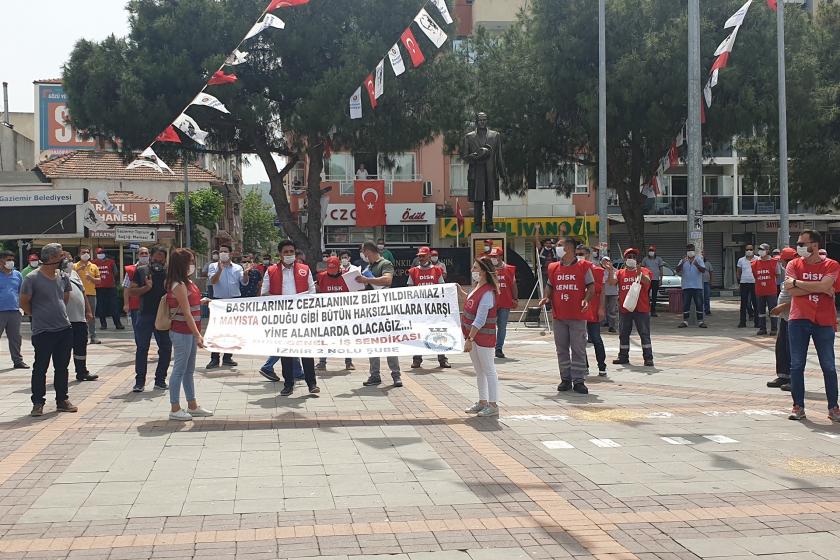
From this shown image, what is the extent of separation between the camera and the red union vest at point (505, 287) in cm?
1344

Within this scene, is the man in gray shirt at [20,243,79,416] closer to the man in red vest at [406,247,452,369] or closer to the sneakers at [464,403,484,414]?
the sneakers at [464,403,484,414]

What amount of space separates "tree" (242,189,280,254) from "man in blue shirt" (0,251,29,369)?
6879 cm

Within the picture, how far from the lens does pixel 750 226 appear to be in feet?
157

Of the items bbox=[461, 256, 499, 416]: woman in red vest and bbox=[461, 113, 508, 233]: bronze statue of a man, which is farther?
bbox=[461, 113, 508, 233]: bronze statue of a man

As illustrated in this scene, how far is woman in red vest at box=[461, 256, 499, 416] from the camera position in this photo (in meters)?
9.15

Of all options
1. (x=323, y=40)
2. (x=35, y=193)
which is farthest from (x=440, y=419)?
(x=35, y=193)

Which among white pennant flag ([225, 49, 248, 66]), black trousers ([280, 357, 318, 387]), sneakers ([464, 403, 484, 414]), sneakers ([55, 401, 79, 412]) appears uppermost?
white pennant flag ([225, 49, 248, 66])

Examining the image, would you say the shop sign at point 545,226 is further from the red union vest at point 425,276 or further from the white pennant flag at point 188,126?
the red union vest at point 425,276

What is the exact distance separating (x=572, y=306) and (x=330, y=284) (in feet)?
9.97

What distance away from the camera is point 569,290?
10.8 m

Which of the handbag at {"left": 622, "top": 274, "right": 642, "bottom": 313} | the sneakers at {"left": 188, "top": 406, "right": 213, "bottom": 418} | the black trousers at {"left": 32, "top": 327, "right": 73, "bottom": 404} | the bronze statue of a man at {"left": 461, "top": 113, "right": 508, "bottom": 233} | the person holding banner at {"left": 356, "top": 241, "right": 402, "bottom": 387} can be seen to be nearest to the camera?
the sneakers at {"left": 188, "top": 406, "right": 213, "bottom": 418}

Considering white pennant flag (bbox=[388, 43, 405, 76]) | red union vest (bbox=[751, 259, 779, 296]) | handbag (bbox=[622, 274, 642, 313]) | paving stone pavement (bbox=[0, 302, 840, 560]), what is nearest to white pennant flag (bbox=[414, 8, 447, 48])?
white pennant flag (bbox=[388, 43, 405, 76])

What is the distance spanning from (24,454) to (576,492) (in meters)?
4.57

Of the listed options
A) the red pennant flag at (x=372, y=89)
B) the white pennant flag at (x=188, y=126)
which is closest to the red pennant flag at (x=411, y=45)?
the red pennant flag at (x=372, y=89)
